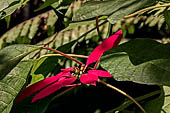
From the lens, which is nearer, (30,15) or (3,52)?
(3,52)

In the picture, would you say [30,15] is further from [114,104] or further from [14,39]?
[114,104]

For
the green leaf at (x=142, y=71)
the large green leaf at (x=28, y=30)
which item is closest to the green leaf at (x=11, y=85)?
the green leaf at (x=142, y=71)

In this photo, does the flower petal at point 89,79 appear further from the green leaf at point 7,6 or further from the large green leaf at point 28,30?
the large green leaf at point 28,30

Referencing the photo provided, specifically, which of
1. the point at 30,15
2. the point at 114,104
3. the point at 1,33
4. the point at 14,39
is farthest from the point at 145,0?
the point at 30,15

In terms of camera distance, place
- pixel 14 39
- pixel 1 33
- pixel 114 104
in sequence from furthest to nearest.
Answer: pixel 1 33 → pixel 14 39 → pixel 114 104

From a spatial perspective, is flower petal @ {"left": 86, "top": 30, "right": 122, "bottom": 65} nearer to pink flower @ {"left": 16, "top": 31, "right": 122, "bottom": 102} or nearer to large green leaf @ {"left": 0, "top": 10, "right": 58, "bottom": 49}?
pink flower @ {"left": 16, "top": 31, "right": 122, "bottom": 102}

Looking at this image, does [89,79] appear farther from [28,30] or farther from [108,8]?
[28,30]

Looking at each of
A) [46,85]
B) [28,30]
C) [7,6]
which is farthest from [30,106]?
[28,30]
